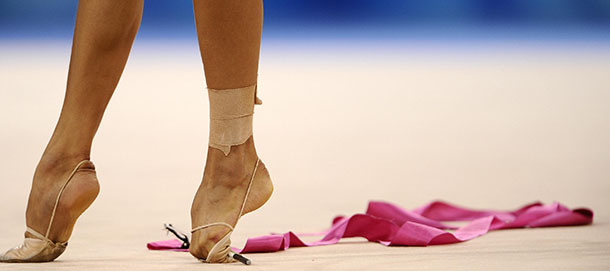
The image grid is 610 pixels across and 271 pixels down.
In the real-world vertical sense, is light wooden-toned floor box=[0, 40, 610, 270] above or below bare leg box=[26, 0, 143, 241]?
below

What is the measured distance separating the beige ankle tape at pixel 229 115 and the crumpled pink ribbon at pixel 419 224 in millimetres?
206

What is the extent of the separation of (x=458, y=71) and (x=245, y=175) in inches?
239

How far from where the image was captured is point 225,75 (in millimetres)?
1555

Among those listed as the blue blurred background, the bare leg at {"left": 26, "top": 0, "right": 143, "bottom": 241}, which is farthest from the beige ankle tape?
→ the blue blurred background

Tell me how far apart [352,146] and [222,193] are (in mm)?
2415

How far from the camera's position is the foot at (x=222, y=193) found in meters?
1.54

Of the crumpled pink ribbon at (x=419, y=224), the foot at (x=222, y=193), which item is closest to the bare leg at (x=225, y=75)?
the foot at (x=222, y=193)

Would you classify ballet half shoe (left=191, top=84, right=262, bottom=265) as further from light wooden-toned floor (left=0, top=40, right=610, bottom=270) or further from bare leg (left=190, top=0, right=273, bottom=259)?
light wooden-toned floor (left=0, top=40, right=610, bottom=270)

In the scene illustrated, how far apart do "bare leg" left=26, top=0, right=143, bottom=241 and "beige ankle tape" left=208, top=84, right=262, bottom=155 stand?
19 centimetres

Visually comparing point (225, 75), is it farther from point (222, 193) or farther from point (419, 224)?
point (419, 224)

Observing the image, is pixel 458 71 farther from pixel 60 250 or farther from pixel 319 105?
pixel 60 250

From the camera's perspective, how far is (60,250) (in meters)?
1.58

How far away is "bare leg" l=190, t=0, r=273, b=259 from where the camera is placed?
1.53m

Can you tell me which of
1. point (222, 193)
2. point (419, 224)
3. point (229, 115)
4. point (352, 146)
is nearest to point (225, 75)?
point (229, 115)
